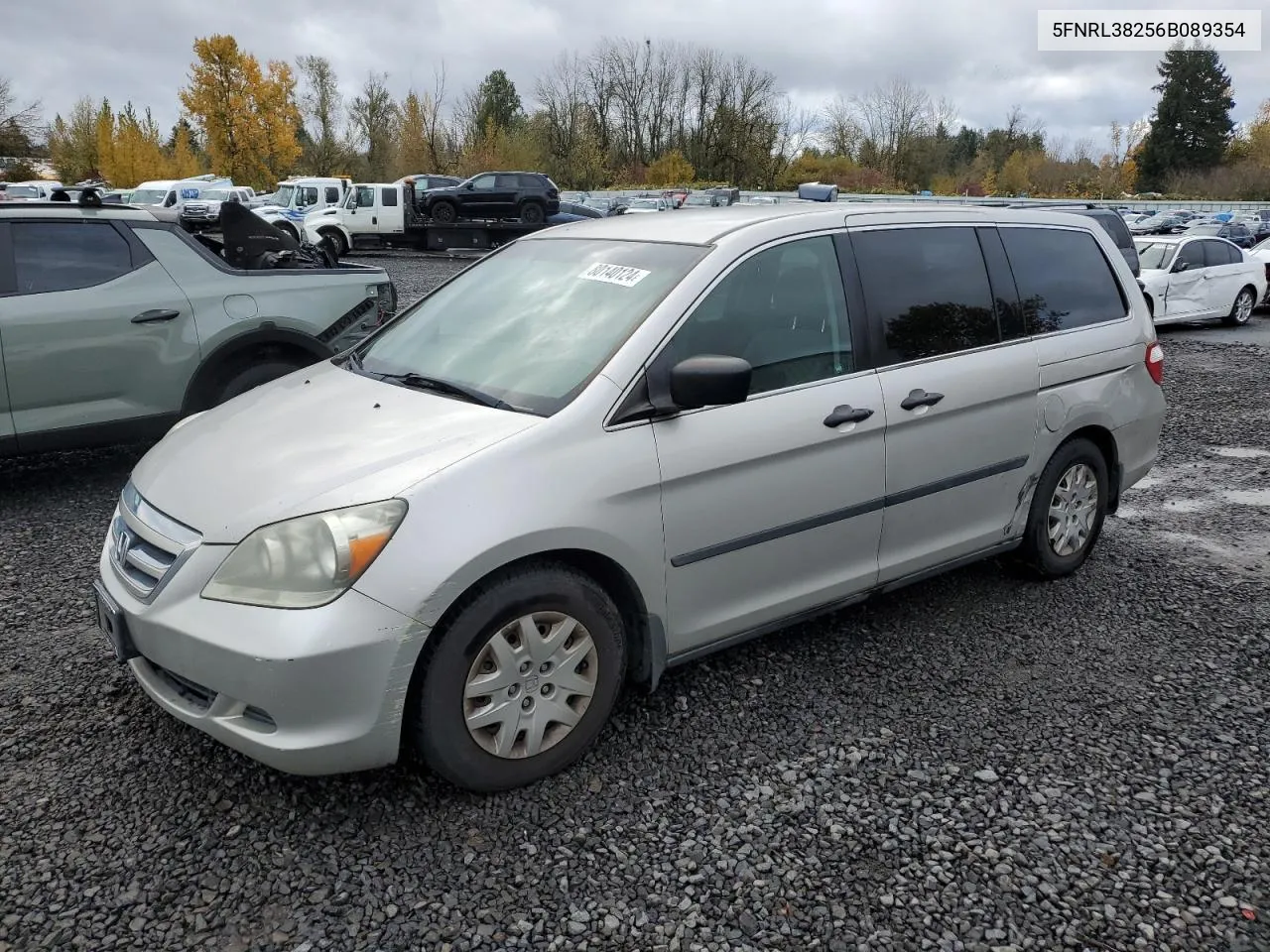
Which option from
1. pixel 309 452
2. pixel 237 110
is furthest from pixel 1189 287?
pixel 237 110

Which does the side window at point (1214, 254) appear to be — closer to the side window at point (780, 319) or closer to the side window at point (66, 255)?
the side window at point (780, 319)

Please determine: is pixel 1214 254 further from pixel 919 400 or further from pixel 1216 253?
pixel 919 400

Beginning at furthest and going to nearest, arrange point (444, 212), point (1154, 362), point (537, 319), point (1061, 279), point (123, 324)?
point (444, 212)
point (123, 324)
point (1154, 362)
point (1061, 279)
point (537, 319)

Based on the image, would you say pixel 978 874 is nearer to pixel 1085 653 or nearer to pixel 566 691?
pixel 566 691

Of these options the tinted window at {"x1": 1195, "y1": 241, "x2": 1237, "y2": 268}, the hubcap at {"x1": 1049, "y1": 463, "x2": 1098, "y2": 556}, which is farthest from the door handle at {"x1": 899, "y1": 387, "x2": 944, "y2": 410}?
the tinted window at {"x1": 1195, "y1": 241, "x2": 1237, "y2": 268}

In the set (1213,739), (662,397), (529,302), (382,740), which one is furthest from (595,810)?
(1213,739)

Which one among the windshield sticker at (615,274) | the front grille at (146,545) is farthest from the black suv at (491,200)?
the front grille at (146,545)

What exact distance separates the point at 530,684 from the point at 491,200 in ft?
84.8

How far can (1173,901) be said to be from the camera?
2572 mm

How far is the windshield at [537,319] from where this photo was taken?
3232mm

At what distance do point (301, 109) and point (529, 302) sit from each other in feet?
232

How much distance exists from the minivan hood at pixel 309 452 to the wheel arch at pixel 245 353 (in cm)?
258

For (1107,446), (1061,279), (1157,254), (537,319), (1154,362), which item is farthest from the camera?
(1157,254)

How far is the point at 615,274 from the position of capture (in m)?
3.57
